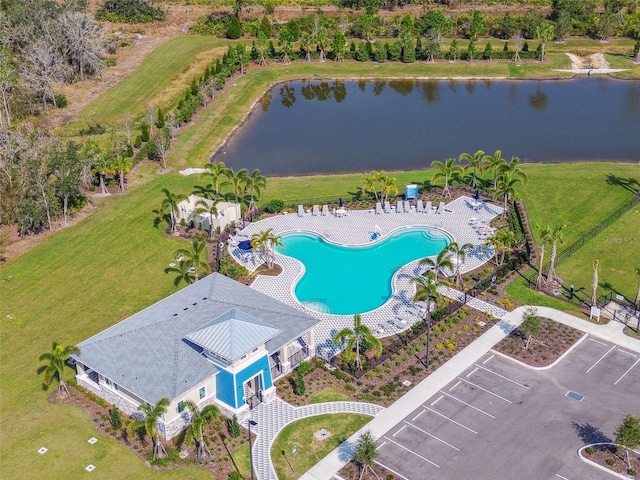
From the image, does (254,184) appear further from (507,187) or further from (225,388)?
(225,388)

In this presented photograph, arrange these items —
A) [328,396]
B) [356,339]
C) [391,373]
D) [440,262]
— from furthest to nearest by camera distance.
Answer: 1. [440,262]
2. [391,373]
3. [356,339]
4. [328,396]

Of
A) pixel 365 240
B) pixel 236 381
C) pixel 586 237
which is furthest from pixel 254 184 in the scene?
pixel 586 237

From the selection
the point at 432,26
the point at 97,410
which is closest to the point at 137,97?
the point at 432,26

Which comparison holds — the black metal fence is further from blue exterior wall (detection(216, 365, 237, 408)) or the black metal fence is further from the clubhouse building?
blue exterior wall (detection(216, 365, 237, 408))

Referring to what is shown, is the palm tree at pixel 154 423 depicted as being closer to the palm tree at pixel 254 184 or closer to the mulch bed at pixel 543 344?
the mulch bed at pixel 543 344

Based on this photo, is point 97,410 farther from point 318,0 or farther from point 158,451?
point 318,0

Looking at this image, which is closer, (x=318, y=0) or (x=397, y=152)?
(x=397, y=152)
